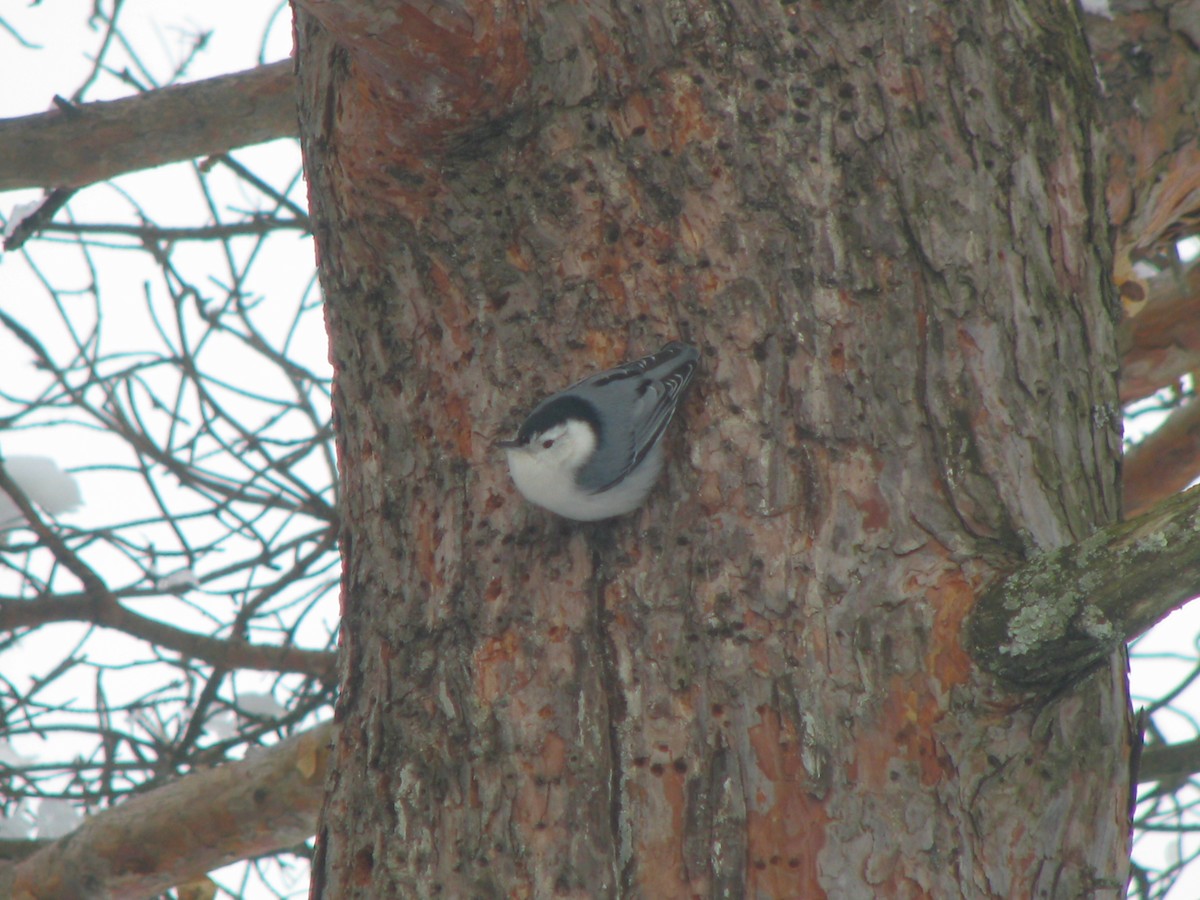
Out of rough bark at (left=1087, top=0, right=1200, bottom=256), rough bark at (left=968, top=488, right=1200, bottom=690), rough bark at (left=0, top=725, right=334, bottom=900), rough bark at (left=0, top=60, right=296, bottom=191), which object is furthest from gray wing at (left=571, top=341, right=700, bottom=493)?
rough bark at (left=0, top=60, right=296, bottom=191)

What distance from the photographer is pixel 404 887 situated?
5.37 feet

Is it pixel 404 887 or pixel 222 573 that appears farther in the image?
pixel 222 573

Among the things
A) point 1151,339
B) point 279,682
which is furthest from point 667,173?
point 279,682

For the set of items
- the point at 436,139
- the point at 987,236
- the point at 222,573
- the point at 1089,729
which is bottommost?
the point at 1089,729

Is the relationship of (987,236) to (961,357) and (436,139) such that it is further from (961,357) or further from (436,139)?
(436,139)

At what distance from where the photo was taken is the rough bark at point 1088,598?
128cm

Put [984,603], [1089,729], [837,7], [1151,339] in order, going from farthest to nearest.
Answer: [1151,339], [837,7], [1089,729], [984,603]

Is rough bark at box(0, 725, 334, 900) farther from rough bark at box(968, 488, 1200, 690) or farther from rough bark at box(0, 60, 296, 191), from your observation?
rough bark at box(968, 488, 1200, 690)

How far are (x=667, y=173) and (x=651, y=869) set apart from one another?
3.47 feet

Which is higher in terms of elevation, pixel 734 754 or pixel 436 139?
pixel 436 139

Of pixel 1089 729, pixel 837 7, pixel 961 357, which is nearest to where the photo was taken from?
pixel 1089 729

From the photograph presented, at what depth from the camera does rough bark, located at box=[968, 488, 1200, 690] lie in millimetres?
1276

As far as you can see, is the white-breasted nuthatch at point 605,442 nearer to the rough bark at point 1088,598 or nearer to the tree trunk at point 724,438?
the tree trunk at point 724,438

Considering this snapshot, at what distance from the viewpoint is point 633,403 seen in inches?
70.5
